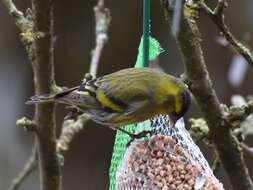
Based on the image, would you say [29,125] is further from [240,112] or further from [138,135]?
[240,112]

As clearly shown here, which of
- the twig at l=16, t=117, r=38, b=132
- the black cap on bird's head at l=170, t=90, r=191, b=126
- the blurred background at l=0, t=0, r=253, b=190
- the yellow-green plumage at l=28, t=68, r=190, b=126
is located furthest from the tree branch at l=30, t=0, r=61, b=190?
the blurred background at l=0, t=0, r=253, b=190

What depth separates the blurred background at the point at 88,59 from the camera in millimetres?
6113

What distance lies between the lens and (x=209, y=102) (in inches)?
96.0

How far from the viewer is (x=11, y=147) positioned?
663 centimetres

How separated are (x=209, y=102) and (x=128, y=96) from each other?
45 centimetres

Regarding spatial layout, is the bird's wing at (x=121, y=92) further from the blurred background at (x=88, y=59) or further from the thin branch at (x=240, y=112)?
the blurred background at (x=88, y=59)

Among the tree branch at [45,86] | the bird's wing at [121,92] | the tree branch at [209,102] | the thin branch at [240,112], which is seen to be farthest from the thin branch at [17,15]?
the thin branch at [240,112]

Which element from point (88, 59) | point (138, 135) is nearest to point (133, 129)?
point (138, 135)

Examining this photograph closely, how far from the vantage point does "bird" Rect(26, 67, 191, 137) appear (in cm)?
270

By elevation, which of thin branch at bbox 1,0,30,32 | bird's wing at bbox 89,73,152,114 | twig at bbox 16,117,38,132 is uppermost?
thin branch at bbox 1,0,30,32

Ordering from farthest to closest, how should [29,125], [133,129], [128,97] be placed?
1. [133,129]
2. [128,97]
3. [29,125]

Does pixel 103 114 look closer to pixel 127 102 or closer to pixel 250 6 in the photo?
pixel 127 102

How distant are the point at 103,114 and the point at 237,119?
0.60 metres

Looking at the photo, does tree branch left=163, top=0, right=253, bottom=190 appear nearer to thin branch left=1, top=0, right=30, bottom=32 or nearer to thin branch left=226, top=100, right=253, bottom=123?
thin branch left=226, top=100, right=253, bottom=123
